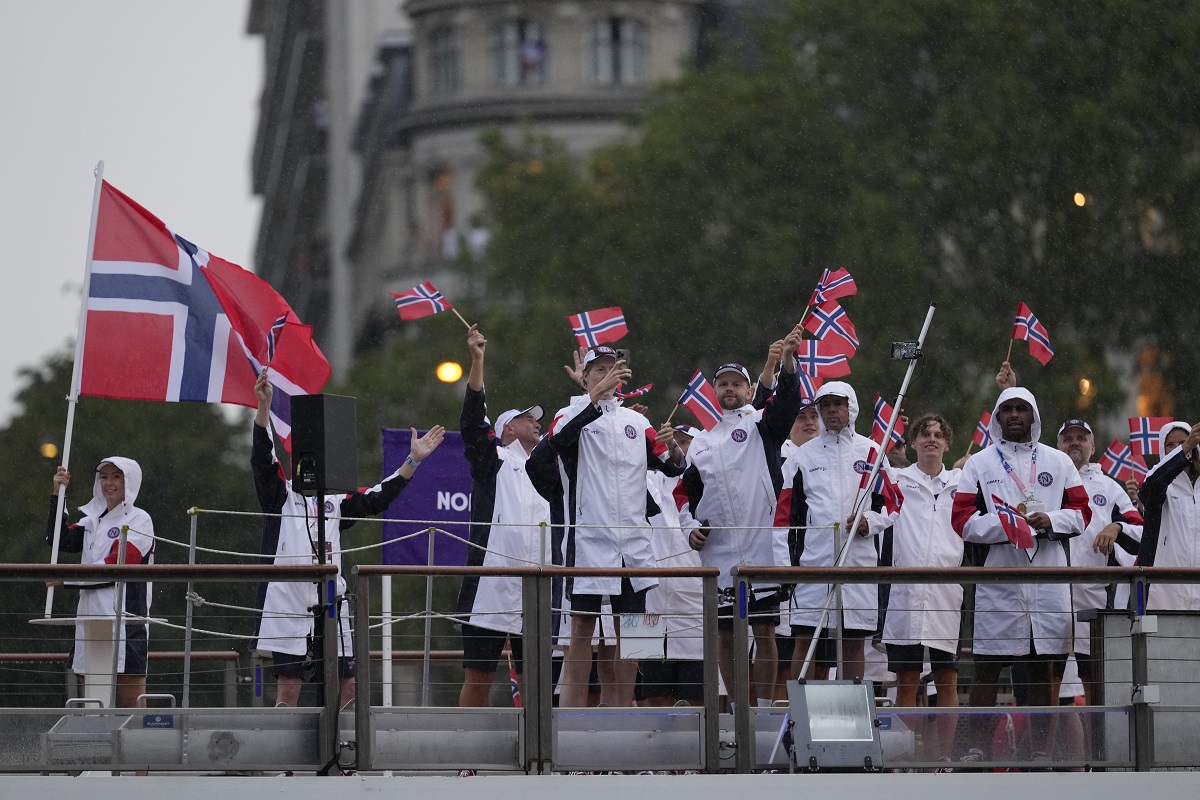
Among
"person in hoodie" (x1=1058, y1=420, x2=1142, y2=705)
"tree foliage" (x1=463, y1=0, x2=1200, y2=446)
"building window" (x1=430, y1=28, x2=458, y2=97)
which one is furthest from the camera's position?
"building window" (x1=430, y1=28, x2=458, y2=97)

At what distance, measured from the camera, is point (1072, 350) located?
29172mm

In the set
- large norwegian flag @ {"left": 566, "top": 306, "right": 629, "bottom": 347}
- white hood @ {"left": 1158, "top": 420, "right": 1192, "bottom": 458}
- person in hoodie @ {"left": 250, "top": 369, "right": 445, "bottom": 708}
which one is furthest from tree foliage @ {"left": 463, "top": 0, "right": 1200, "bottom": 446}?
person in hoodie @ {"left": 250, "top": 369, "right": 445, "bottom": 708}

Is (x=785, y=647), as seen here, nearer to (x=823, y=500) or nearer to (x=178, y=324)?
(x=823, y=500)

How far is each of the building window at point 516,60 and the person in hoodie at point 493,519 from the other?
4641 cm

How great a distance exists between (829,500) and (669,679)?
130cm

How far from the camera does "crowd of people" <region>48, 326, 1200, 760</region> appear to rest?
11.0 metres

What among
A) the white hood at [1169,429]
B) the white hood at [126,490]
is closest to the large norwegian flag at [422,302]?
the white hood at [126,490]

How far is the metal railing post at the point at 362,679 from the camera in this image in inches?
379

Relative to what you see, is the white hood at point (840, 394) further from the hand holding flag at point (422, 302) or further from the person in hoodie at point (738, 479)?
the hand holding flag at point (422, 302)

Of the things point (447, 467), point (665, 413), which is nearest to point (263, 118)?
point (665, 413)

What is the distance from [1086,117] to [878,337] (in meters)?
4.66

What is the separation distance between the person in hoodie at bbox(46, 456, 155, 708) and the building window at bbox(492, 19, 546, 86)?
46553 millimetres

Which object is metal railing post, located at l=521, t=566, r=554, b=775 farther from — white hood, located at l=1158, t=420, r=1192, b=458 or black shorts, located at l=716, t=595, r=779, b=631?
white hood, located at l=1158, t=420, r=1192, b=458

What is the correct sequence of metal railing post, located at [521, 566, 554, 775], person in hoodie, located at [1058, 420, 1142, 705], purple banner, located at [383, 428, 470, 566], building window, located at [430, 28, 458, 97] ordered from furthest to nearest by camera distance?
building window, located at [430, 28, 458, 97] < purple banner, located at [383, 428, 470, 566] < person in hoodie, located at [1058, 420, 1142, 705] < metal railing post, located at [521, 566, 554, 775]
